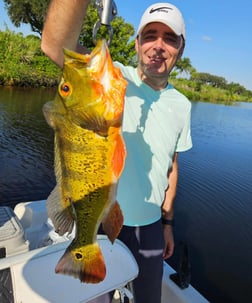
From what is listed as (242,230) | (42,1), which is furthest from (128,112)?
(42,1)

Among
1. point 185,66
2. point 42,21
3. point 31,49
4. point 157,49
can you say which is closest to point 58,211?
point 157,49

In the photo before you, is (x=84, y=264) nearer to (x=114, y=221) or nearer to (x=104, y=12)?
(x=114, y=221)

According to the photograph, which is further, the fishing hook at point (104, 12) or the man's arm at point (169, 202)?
the man's arm at point (169, 202)

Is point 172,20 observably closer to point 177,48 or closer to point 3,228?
point 177,48

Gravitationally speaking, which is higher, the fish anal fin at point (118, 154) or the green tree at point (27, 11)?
the green tree at point (27, 11)

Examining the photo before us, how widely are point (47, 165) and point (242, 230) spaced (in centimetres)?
608

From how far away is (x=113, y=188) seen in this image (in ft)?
4.36

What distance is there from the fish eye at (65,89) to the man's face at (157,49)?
98 cm

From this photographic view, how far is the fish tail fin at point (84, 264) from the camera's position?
1390 mm

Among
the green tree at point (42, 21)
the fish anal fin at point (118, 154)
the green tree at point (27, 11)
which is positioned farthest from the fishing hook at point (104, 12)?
the green tree at point (27, 11)

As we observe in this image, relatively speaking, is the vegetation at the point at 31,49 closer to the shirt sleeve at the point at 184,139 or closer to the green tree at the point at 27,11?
the green tree at the point at 27,11

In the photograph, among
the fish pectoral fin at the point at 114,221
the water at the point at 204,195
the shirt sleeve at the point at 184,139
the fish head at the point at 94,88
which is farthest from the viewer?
the water at the point at 204,195

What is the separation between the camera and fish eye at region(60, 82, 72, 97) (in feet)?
3.98

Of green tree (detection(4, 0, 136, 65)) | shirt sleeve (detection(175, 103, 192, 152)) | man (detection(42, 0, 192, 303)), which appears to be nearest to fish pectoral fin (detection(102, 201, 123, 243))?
man (detection(42, 0, 192, 303))
